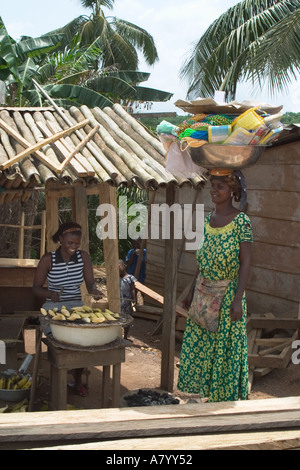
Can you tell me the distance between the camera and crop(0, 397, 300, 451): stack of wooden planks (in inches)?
145

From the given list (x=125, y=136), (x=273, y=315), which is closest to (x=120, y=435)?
(x=125, y=136)

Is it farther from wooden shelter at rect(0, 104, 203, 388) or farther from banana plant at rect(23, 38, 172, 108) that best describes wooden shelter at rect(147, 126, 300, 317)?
banana plant at rect(23, 38, 172, 108)

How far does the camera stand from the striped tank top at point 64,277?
222 inches

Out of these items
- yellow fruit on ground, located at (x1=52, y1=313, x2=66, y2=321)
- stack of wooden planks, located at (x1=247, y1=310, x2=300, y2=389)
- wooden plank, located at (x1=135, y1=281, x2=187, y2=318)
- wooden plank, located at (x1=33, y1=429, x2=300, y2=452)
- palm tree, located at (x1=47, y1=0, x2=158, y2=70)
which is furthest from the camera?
palm tree, located at (x1=47, y1=0, x2=158, y2=70)

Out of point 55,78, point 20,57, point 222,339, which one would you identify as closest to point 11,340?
point 222,339

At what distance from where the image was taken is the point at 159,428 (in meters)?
3.88

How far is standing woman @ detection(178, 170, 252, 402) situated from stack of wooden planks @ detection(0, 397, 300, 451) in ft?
1.58

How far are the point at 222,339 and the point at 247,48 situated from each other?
1320cm

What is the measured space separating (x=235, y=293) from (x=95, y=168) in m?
1.67

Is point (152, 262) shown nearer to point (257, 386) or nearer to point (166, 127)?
point (257, 386)

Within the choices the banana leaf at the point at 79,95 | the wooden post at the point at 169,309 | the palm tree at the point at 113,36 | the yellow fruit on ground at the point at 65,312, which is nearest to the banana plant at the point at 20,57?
the banana leaf at the point at 79,95

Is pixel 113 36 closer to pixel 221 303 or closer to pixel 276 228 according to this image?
pixel 276 228

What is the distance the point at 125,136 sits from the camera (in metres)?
6.43

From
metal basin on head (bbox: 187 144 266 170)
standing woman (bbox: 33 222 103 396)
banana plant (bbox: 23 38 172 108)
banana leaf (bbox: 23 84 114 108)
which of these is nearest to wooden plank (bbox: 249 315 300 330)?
standing woman (bbox: 33 222 103 396)
